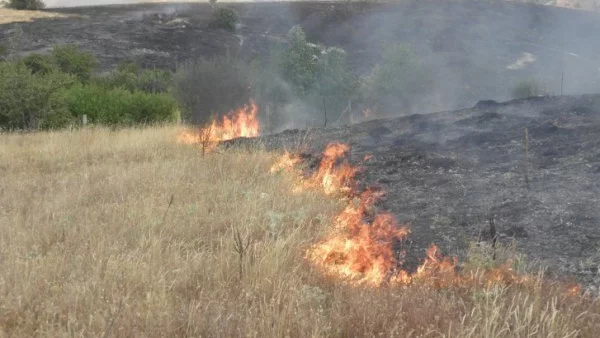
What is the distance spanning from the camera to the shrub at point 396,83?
2916 centimetres

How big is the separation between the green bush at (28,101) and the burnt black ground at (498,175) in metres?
7.40

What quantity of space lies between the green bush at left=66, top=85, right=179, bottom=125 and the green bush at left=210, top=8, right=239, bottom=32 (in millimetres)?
33832

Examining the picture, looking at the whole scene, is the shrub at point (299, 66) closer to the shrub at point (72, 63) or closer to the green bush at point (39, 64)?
the shrub at point (72, 63)

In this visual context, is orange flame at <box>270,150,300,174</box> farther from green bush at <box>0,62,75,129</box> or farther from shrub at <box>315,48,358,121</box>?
shrub at <box>315,48,358,121</box>

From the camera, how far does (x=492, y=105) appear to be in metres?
12.1

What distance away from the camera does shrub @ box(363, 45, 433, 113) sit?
1148 inches

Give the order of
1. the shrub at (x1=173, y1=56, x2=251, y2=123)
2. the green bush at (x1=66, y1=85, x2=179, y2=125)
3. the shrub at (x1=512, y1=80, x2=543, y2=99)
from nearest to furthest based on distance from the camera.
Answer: the green bush at (x1=66, y1=85, x2=179, y2=125)
the shrub at (x1=173, y1=56, x2=251, y2=123)
the shrub at (x1=512, y1=80, x2=543, y2=99)

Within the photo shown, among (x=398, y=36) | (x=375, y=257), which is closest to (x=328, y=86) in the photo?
(x=375, y=257)

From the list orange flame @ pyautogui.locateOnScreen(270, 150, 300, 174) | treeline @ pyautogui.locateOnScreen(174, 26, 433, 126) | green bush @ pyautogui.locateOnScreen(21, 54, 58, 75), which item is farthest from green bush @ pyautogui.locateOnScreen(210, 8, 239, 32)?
orange flame @ pyautogui.locateOnScreen(270, 150, 300, 174)

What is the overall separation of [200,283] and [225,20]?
5003cm

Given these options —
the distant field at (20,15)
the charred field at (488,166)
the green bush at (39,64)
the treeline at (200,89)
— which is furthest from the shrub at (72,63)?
the distant field at (20,15)

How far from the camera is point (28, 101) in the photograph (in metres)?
14.5

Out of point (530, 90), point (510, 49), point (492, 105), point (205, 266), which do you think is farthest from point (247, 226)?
point (510, 49)

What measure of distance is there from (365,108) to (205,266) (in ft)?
85.1
